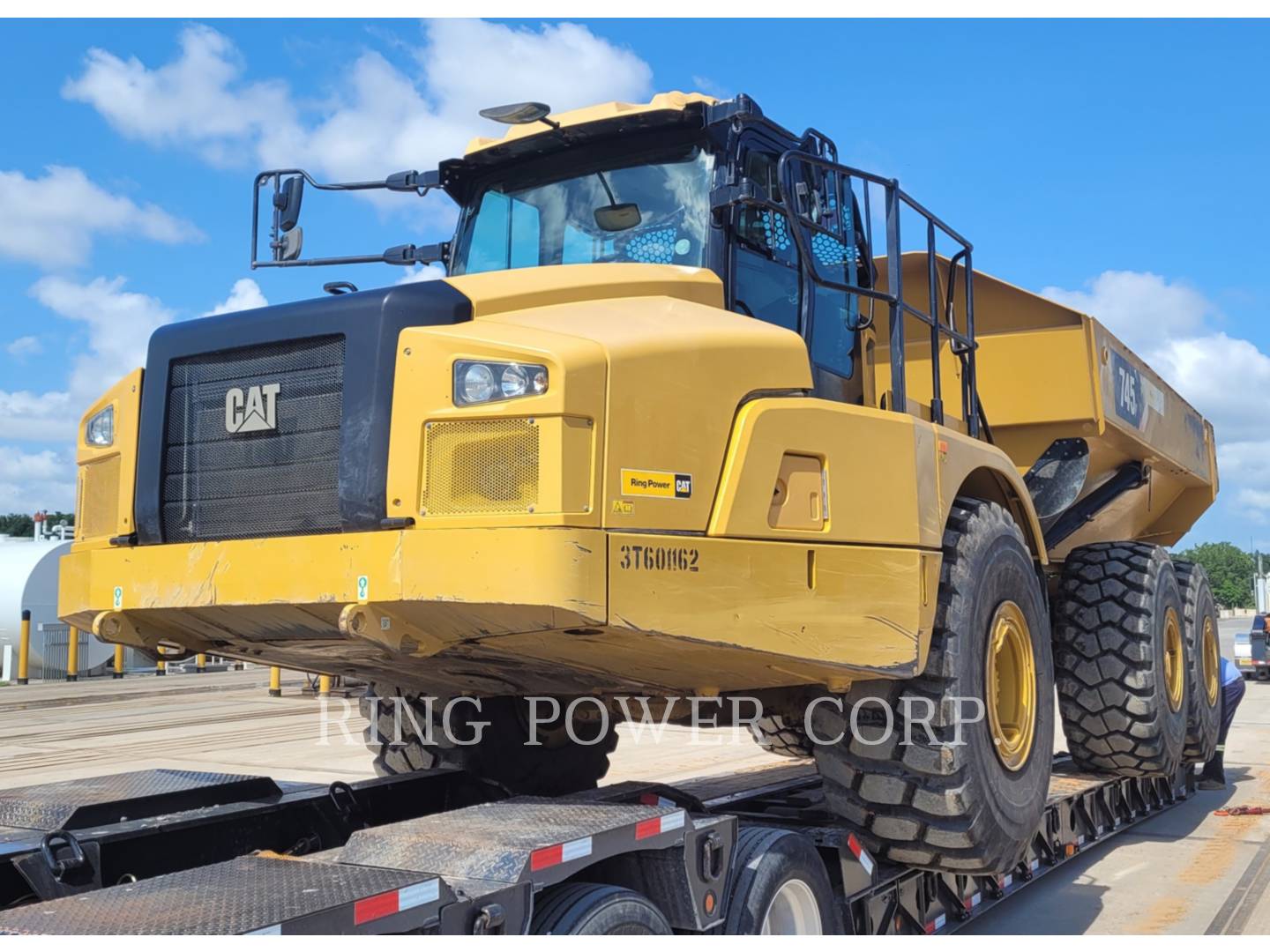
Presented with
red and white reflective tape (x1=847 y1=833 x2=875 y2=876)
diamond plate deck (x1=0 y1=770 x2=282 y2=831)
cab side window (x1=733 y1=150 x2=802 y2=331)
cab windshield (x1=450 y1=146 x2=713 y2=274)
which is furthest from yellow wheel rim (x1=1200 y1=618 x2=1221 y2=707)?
diamond plate deck (x1=0 y1=770 x2=282 y2=831)

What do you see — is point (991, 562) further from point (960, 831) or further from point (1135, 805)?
point (1135, 805)

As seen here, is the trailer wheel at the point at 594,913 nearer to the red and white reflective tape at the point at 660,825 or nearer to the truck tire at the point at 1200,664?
the red and white reflective tape at the point at 660,825

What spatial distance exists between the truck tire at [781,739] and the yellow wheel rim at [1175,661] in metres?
2.37

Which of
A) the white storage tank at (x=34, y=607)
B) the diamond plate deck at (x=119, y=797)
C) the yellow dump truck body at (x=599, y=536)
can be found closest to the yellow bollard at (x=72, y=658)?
the white storage tank at (x=34, y=607)

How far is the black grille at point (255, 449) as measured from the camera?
4.08 meters

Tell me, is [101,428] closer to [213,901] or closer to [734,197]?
[213,901]

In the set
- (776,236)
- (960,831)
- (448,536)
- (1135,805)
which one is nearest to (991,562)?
(960,831)

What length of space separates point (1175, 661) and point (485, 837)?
20.2 feet

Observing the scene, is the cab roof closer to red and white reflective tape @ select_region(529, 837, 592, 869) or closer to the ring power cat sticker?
the ring power cat sticker

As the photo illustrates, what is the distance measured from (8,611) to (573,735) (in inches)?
795

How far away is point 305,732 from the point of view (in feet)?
44.4

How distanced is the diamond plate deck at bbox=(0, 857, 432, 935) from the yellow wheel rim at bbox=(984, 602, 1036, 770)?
3.13 metres

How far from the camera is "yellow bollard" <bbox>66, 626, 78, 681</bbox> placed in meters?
21.3

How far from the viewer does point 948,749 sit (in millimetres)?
4797
